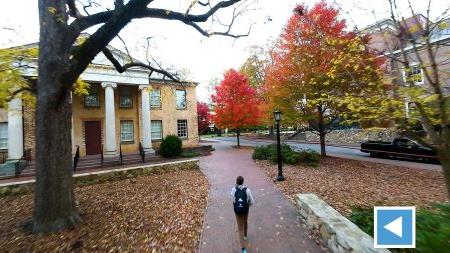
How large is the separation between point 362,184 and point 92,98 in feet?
61.1

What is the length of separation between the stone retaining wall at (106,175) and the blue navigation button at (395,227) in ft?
39.9

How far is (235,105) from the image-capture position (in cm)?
2736

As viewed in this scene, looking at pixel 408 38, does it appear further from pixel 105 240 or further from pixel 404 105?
pixel 105 240

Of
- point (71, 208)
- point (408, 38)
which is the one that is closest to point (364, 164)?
point (408, 38)

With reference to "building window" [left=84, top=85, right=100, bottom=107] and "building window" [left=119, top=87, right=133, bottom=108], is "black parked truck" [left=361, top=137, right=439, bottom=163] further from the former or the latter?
"building window" [left=84, top=85, right=100, bottom=107]

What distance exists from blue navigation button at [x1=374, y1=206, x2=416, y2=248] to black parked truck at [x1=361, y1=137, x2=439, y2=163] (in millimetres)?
16498

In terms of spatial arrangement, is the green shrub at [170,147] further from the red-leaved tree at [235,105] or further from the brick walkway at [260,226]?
the brick walkway at [260,226]

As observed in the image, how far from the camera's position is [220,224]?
7156mm

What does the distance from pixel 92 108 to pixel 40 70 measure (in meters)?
15.6

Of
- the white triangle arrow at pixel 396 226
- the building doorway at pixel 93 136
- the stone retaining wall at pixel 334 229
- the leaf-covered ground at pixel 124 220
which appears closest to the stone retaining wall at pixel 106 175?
the leaf-covered ground at pixel 124 220

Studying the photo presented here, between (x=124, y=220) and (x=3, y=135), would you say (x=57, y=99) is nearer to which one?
(x=124, y=220)

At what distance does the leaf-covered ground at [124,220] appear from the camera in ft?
20.0

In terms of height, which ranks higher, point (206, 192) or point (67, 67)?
point (67, 67)

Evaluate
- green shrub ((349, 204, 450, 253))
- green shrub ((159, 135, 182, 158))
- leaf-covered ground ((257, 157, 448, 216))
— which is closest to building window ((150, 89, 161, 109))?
green shrub ((159, 135, 182, 158))
